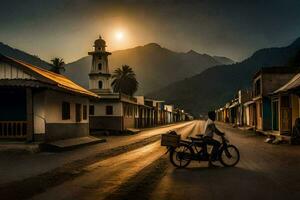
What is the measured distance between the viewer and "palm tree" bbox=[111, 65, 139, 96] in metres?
116

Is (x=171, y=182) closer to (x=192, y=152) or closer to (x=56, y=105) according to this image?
(x=192, y=152)

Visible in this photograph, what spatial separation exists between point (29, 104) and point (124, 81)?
95.5 m

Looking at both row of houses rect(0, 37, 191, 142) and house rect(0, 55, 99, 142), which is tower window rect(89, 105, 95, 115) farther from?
house rect(0, 55, 99, 142)

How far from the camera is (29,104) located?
20.6m

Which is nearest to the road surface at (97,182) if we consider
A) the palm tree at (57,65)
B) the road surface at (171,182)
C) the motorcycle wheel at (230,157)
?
the road surface at (171,182)

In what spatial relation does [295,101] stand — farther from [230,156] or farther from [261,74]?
[230,156]

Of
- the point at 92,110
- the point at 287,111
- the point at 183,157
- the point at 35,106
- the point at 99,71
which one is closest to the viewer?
the point at 183,157

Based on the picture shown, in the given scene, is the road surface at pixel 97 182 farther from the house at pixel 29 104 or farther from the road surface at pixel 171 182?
the house at pixel 29 104

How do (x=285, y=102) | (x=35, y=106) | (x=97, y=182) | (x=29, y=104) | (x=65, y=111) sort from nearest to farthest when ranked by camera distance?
(x=97, y=182)
(x=29, y=104)
(x=35, y=106)
(x=65, y=111)
(x=285, y=102)

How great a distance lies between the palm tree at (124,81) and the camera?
380 ft

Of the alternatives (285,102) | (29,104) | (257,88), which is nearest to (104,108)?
(257,88)

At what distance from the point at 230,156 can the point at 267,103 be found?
27.2 metres

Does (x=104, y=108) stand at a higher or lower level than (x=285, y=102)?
lower

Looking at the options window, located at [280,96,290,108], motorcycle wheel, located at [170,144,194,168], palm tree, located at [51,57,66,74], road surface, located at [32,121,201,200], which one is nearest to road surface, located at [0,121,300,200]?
road surface, located at [32,121,201,200]
